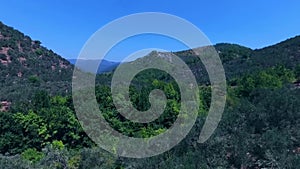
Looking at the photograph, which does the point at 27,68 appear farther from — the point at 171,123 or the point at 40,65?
the point at 171,123

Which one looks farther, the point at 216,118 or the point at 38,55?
the point at 38,55

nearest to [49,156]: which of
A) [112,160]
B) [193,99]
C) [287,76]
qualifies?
[112,160]

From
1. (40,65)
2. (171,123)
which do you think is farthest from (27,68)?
(171,123)

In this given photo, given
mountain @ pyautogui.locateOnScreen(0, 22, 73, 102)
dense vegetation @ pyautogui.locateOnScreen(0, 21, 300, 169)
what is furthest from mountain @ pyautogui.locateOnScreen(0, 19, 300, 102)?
dense vegetation @ pyautogui.locateOnScreen(0, 21, 300, 169)

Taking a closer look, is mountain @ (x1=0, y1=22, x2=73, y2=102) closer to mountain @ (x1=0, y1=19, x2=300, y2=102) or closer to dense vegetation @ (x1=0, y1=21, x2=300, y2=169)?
mountain @ (x1=0, y1=19, x2=300, y2=102)

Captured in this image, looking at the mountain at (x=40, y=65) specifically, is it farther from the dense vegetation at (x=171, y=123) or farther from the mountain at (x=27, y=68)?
the dense vegetation at (x=171, y=123)

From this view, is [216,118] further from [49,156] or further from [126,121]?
[126,121]
